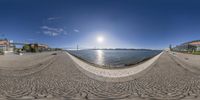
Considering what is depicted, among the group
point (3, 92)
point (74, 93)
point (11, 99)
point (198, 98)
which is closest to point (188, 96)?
point (198, 98)

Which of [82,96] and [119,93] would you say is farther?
[119,93]

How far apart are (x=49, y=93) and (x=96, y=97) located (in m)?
1.98

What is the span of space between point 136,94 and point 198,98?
2.16 m

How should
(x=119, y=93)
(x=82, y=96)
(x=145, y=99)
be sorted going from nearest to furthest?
(x=145, y=99) < (x=82, y=96) < (x=119, y=93)

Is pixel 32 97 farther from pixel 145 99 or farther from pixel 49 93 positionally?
pixel 145 99

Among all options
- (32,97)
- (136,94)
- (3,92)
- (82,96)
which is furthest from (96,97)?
(3,92)

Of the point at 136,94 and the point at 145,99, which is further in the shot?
the point at 136,94

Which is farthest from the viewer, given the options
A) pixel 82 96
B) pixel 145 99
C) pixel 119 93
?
pixel 119 93

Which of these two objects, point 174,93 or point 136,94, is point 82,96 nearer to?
point 136,94

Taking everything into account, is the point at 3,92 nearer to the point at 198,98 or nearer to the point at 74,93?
the point at 74,93

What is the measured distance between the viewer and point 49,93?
6.22m

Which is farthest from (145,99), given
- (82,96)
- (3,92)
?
(3,92)

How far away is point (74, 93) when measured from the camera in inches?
245

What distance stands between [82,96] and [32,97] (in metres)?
1.83
